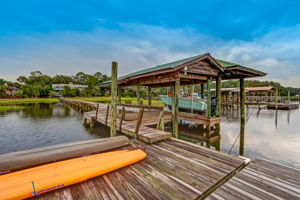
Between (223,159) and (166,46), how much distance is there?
1961 centimetres

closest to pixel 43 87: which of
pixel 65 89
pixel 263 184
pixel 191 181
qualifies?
pixel 65 89

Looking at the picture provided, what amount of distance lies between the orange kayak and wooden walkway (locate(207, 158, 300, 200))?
2126mm

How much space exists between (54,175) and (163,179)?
83.9 inches

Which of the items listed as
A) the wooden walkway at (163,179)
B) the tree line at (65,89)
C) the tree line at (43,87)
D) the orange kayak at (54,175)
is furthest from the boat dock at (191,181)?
the tree line at (43,87)

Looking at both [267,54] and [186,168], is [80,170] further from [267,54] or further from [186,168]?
[267,54]

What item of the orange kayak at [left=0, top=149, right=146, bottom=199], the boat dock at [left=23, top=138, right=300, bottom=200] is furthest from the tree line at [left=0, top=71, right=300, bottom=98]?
the orange kayak at [left=0, top=149, right=146, bottom=199]

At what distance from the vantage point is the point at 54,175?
2398 mm

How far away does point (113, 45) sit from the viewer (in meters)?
20.7

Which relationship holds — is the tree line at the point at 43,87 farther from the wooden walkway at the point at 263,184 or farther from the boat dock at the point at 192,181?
the wooden walkway at the point at 263,184

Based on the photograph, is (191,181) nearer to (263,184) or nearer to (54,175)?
(263,184)

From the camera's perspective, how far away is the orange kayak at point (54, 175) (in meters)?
2.01

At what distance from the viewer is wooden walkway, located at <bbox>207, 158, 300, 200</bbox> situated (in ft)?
7.10

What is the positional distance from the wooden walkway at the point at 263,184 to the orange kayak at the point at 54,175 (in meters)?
2.13

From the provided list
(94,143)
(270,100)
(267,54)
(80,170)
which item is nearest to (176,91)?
(94,143)
